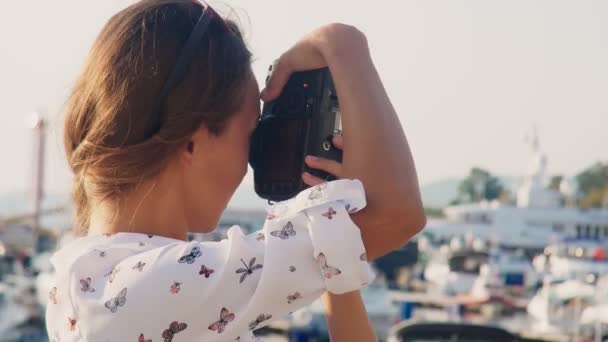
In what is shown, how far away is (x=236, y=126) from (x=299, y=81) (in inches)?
3.7

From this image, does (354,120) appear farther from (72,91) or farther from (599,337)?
(599,337)

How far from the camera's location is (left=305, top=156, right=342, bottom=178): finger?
1178mm

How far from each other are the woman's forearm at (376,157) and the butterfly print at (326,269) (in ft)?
0.17

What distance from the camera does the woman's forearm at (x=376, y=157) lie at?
110 cm

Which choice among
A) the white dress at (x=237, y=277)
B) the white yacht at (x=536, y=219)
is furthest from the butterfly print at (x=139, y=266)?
the white yacht at (x=536, y=219)

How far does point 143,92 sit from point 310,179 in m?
0.22

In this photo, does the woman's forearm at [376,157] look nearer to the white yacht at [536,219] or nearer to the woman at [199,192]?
the woman at [199,192]

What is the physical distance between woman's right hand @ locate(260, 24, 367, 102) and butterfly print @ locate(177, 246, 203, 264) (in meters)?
0.23

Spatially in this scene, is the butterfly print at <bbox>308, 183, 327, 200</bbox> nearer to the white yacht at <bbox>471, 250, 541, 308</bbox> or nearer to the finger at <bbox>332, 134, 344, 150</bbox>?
the finger at <bbox>332, 134, 344, 150</bbox>

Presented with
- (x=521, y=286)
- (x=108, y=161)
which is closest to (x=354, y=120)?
(x=108, y=161)

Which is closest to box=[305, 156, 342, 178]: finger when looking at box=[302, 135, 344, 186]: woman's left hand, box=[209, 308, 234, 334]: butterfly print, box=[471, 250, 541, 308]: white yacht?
box=[302, 135, 344, 186]: woman's left hand

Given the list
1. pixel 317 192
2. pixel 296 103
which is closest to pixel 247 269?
pixel 317 192

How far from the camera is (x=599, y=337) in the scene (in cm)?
1417

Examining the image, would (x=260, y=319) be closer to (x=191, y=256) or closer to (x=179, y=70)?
(x=191, y=256)
